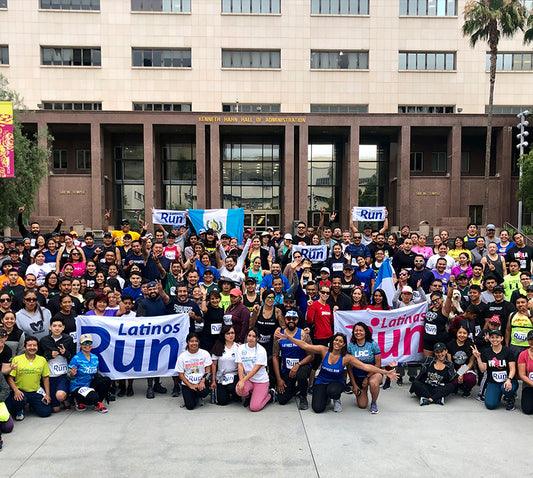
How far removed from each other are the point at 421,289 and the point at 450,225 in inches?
1106

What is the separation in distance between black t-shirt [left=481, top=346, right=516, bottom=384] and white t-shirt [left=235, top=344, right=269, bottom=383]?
3908mm

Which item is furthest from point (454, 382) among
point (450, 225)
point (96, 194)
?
point (96, 194)

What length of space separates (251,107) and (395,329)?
100 feet

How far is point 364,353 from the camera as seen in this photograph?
25.3 feet

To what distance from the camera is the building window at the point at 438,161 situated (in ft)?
128

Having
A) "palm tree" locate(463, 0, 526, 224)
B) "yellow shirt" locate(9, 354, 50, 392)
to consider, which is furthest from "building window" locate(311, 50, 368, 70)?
"yellow shirt" locate(9, 354, 50, 392)

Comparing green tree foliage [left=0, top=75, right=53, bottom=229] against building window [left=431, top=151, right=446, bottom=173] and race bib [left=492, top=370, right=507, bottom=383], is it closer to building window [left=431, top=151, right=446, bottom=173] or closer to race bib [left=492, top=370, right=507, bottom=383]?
race bib [left=492, top=370, right=507, bottom=383]

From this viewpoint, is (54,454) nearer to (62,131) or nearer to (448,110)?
(62,131)

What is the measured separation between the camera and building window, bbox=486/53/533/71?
123 feet

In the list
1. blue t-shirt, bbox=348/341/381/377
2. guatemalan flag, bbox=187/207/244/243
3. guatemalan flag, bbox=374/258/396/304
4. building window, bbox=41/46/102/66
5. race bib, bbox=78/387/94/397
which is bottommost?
race bib, bbox=78/387/94/397

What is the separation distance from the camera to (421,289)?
976 cm

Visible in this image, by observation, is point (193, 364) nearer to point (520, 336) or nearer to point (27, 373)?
point (27, 373)

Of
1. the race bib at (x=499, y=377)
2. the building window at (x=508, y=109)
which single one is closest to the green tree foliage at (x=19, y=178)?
the race bib at (x=499, y=377)

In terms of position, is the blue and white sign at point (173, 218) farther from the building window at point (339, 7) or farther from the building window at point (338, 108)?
the building window at point (339, 7)
